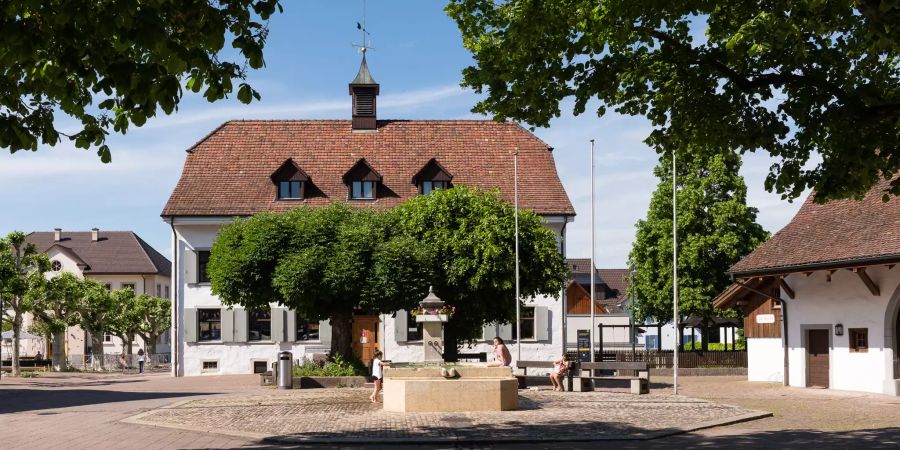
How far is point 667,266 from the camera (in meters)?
53.9

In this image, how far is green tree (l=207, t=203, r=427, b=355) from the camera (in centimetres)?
3225

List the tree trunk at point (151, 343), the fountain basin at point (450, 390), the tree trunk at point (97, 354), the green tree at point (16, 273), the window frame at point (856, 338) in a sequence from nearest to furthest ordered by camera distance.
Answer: the fountain basin at point (450, 390) < the window frame at point (856, 338) < the green tree at point (16, 273) < the tree trunk at point (97, 354) < the tree trunk at point (151, 343)

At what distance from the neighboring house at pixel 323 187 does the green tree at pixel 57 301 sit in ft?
33.8

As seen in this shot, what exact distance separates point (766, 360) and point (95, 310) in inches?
1511

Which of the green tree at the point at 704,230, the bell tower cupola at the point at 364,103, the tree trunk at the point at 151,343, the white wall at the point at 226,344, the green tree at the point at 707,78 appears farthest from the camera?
the tree trunk at the point at 151,343

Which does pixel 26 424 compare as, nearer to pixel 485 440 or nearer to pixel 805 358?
pixel 485 440

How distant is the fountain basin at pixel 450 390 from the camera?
834 inches

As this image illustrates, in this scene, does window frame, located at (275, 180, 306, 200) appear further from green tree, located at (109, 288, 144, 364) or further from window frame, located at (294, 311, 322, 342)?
green tree, located at (109, 288, 144, 364)

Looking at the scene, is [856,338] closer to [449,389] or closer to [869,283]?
[869,283]

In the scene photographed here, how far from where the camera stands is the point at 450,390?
69.5 feet

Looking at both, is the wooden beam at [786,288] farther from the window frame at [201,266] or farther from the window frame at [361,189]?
the window frame at [201,266]

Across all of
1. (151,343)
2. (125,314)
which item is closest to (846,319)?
(125,314)

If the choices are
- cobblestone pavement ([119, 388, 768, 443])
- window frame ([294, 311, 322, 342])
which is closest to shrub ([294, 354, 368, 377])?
cobblestone pavement ([119, 388, 768, 443])

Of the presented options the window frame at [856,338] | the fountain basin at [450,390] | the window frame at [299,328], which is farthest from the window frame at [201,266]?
the window frame at [856,338]
